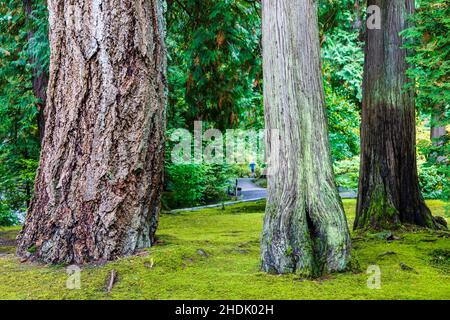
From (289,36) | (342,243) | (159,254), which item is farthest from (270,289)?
(289,36)

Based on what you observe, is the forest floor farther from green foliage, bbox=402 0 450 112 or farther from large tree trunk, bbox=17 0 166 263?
green foliage, bbox=402 0 450 112

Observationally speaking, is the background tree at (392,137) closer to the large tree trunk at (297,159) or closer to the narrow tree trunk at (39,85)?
the large tree trunk at (297,159)

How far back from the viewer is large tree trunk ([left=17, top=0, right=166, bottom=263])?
4.37m

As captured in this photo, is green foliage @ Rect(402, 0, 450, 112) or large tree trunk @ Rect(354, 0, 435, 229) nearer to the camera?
green foliage @ Rect(402, 0, 450, 112)

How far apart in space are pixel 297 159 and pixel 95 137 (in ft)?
6.17

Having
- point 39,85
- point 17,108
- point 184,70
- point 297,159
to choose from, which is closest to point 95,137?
point 297,159

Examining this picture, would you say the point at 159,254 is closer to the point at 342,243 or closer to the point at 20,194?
the point at 342,243

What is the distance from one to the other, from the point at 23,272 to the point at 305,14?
3389mm

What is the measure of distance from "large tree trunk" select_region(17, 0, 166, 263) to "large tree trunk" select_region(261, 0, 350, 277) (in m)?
1.29

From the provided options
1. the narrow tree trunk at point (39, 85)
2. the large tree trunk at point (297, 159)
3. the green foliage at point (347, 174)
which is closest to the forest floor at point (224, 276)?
the large tree trunk at point (297, 159)

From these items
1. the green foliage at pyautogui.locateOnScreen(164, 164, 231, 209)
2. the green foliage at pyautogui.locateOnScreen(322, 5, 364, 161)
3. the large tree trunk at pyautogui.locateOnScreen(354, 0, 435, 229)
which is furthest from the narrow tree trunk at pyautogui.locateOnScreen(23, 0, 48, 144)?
the green foliage at pyautogui.locateOnScreen(322, 5, 364, 161)

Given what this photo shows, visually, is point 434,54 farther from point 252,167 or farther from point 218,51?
point 252,167

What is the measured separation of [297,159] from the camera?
13.2 ft

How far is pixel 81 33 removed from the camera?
176 inches
